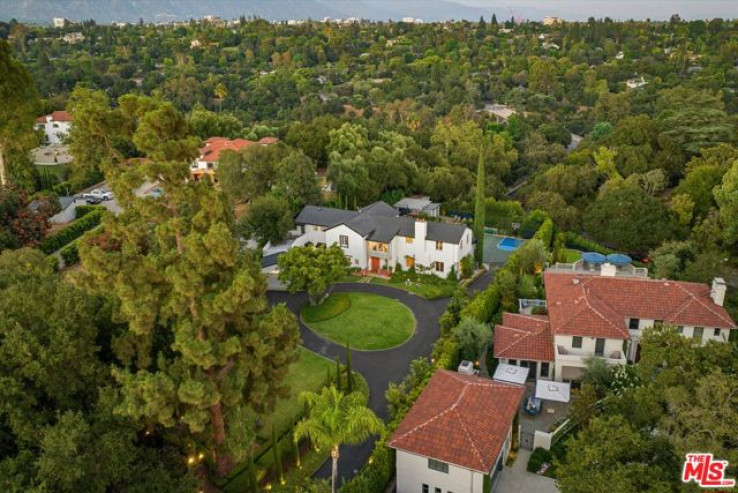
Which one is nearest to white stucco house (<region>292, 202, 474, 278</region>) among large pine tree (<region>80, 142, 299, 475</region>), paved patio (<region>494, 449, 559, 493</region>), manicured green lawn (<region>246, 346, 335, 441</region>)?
manicured green lawn (<region>246, 346, 335, 441</region>)

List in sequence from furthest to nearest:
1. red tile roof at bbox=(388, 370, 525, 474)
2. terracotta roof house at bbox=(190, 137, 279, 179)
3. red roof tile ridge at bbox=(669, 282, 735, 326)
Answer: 1. terracotta roof house at bbox=(190, 137, 279, 179)
2. red roof tile ridge at bbox=(669, 282, 735, 326)
3. red tile roof at bbox=(388, 370, 525, 474)

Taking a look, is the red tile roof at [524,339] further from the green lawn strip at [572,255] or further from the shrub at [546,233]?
the green lawn strip at [572,255]

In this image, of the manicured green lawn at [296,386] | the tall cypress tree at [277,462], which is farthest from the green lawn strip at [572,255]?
the tall cypress tree at [277,462]

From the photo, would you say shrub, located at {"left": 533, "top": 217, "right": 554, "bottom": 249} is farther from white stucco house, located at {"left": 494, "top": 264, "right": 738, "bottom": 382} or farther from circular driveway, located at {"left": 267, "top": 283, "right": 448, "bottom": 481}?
white stucco house, located at {"left": 494, "top": 264, "right": 738, "bottom": 382}

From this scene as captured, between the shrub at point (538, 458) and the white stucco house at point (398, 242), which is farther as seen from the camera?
the white stucco house at point (398, 242)

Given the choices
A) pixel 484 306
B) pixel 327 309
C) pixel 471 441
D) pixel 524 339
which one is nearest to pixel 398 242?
pixel 327 309

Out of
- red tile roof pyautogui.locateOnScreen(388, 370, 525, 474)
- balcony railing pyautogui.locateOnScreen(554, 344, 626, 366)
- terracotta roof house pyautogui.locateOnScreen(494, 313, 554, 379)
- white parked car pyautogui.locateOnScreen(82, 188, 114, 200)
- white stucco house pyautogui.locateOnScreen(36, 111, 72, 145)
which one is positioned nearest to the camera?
red tile roof pyautogui.locateOnScreen(388, 370, 525, 474)

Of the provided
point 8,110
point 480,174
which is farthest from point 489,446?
point 8,110

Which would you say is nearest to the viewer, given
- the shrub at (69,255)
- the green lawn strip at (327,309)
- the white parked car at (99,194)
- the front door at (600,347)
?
the front door at (600,347)
